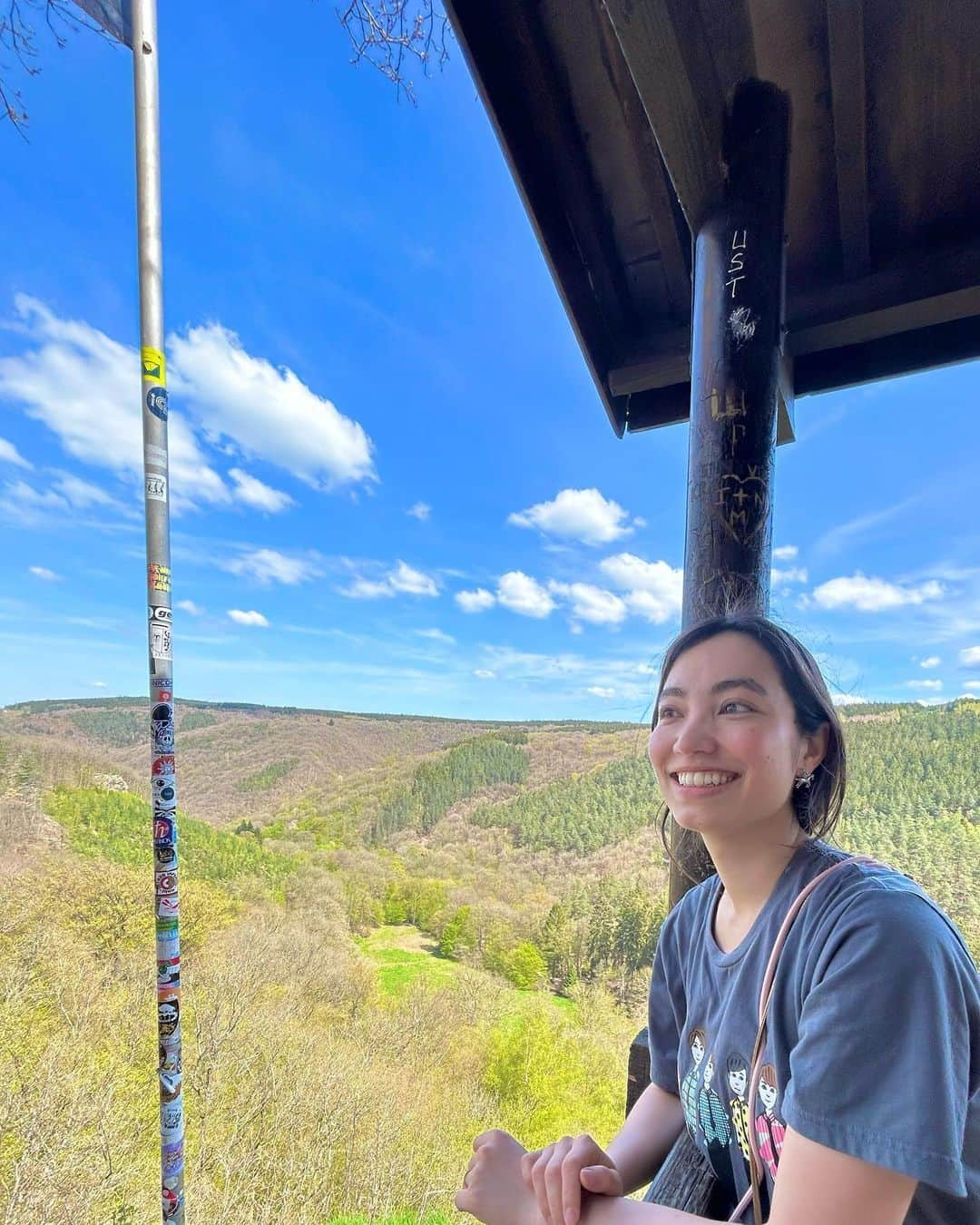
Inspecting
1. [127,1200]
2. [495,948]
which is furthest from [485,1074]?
[127,1200]

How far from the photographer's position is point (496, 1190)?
1.65 ft

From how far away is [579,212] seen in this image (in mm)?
1113

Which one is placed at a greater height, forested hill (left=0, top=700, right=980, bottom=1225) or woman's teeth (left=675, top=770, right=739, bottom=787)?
woman's teeth (left=675, top=770, right=739, bottom=787)

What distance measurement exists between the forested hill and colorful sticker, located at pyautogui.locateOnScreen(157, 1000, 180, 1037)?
574mm

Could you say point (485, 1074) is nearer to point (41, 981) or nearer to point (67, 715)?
point (41, 981)

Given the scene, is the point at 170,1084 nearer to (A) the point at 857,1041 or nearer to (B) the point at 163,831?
(B) the point at 163,831

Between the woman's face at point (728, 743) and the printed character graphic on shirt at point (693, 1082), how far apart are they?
0.21 meters

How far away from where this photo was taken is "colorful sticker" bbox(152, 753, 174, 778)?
1.08m

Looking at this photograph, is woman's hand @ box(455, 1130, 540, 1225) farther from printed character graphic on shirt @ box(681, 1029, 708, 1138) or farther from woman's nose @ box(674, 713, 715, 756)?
woman's nose @ box(674, 713, 715, 756)

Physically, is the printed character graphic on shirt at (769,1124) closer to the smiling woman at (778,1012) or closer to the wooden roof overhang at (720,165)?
the smiling woman at (778,1012)

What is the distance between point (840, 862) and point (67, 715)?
10177 mm

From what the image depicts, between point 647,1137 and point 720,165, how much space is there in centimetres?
127

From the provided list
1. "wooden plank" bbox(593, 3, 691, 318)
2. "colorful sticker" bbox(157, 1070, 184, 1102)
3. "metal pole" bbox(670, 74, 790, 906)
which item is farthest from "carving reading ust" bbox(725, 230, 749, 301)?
"colorful sticker" bbox(157, 1070, 184, 1102)

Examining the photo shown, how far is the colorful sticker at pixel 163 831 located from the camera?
1089 millimetres
